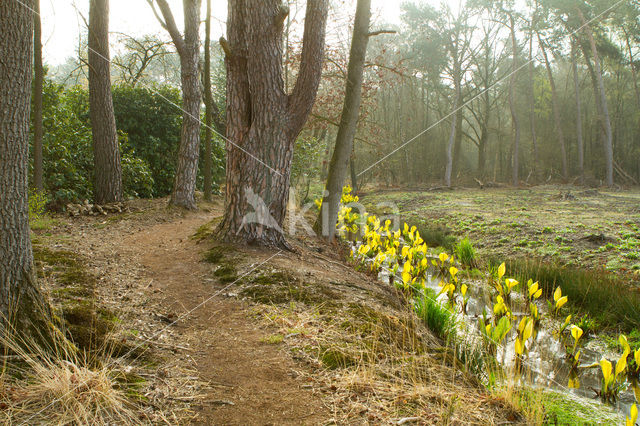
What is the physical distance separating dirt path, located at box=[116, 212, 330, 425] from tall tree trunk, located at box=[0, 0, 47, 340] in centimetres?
96

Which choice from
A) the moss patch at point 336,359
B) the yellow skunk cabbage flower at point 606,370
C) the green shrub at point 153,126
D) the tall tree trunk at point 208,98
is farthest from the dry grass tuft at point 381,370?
the green shrub at point 153,126

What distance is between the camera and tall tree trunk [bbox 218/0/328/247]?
4707 millimetres

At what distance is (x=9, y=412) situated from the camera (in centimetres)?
171

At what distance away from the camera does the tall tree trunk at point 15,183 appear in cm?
218

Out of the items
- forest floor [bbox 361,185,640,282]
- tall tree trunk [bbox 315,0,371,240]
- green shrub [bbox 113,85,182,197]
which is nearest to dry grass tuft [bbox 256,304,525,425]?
forest floor [bbox 361,185,640,282]

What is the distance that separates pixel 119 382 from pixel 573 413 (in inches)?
106

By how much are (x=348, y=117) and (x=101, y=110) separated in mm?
4739

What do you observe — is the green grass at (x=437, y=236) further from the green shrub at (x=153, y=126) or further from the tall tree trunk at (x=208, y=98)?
the green shrub at (x=153, y=126)

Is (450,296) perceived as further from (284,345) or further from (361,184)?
(361,184)

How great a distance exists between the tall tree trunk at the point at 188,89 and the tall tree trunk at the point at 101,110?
3.79 feet

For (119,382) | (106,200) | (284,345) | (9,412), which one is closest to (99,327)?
(119,382)

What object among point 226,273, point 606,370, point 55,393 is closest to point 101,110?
point 226,273

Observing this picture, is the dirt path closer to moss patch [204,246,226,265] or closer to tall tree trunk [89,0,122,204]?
moss patch [204,246,226,265]

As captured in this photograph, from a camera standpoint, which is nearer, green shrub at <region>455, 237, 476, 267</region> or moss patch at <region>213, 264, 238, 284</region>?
moss patch at <region>213, 264, 238, 284</region>
